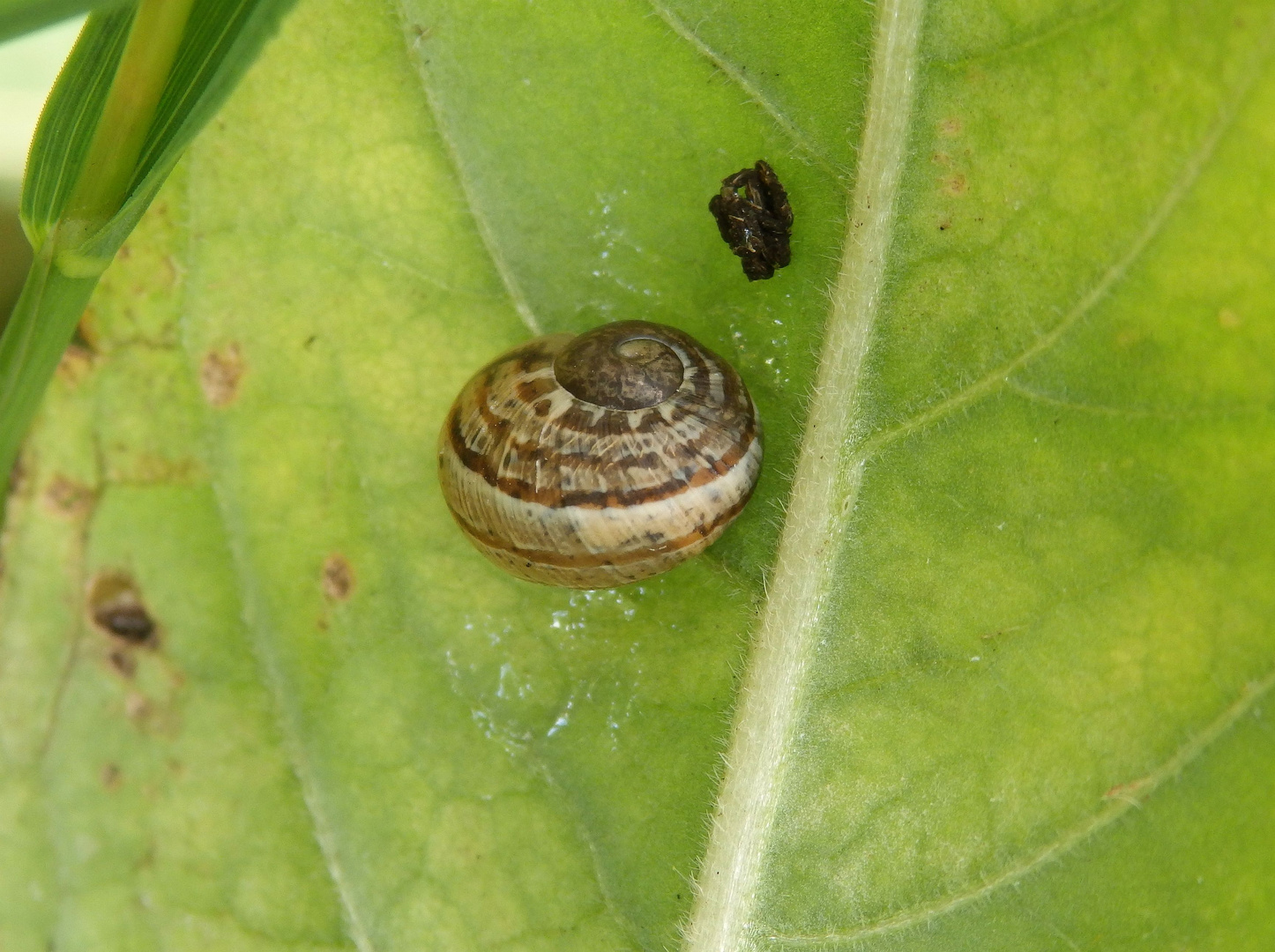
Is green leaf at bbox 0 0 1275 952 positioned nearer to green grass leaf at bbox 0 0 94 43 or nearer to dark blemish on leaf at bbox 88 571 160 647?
dark blemish on leaf at bbox 88 571 160 647

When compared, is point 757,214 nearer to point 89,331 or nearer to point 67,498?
point 89,331

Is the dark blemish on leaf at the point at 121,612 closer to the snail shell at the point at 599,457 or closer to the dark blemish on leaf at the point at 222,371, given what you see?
the dark blemish on leaf at the point at 222,371

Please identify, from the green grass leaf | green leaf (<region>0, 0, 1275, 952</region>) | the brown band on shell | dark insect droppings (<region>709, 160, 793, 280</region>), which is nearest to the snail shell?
the brown band on shell

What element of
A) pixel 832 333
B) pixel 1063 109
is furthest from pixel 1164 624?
pixel 1063 109

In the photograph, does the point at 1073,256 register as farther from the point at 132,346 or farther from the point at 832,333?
the point at 132,346

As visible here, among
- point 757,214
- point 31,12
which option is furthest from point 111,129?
point 757,214

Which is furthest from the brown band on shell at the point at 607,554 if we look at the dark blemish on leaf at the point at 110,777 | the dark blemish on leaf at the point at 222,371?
the dark blemish on leaf at the point at 110,777
